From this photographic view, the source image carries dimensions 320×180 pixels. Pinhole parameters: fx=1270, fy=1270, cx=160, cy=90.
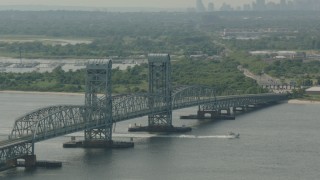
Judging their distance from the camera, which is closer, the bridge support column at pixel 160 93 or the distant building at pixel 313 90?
the bridge support column at pixel 160 93

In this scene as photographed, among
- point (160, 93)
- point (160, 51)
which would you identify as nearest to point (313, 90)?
point (160, 93)

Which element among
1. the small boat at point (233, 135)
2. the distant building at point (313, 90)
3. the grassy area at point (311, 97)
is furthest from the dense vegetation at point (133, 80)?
the small boat at point (233, 135)

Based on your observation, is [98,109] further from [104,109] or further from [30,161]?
[30,161]

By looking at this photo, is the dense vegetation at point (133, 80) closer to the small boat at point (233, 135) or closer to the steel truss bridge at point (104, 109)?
the steel truss bridge at point (104, 109)

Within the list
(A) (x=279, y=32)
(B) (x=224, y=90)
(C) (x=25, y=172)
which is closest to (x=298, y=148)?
(C) (x=25, y=172)

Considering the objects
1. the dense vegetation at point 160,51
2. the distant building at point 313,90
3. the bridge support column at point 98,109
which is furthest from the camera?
the dense vegetation at point 160,51

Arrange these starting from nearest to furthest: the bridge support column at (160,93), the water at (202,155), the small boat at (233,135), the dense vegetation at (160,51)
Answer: the water at (202,155) → the small boat at (233,135) → the bridge support column at (160,93) → the dense vegetation at (160,51)

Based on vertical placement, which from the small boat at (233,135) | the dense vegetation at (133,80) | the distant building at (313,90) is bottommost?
the small boat at (233,135)
